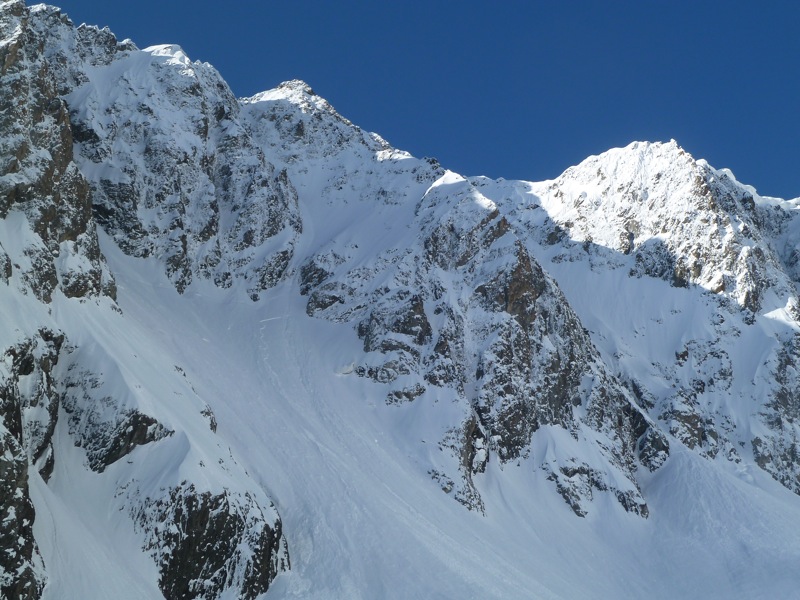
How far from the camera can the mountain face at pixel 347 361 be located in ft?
168

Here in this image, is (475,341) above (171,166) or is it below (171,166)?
below

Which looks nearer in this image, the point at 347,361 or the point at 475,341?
the point at 347,361

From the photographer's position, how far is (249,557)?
51.5 m

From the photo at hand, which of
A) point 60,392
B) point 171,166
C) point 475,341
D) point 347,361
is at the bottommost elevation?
point 475,341

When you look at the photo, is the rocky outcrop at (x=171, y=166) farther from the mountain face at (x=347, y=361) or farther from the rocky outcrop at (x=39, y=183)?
the rocky outcrop at (x=39, y=183)

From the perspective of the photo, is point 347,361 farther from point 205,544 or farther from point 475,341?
point 205,544

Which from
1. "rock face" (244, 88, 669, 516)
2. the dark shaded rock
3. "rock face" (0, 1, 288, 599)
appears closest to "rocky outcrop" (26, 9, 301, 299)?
"rock face" (244, 88, 669, 516)

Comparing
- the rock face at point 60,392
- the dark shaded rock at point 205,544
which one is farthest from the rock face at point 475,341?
the rock face at point 60,392

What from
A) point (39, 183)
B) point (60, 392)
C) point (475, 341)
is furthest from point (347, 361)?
point (60, 392)

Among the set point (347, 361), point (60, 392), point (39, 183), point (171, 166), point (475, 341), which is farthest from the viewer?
point (171, 166)

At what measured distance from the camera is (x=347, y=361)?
272 feet

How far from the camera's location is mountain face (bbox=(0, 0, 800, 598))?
2016 inches

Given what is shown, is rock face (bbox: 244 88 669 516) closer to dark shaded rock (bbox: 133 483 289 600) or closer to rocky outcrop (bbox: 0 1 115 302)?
dark shaded rock (bbox: 133 483 289 600)

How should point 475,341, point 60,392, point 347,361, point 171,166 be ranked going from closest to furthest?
point 60,392 → point 347,361 → point 475,341 → point 171,166
